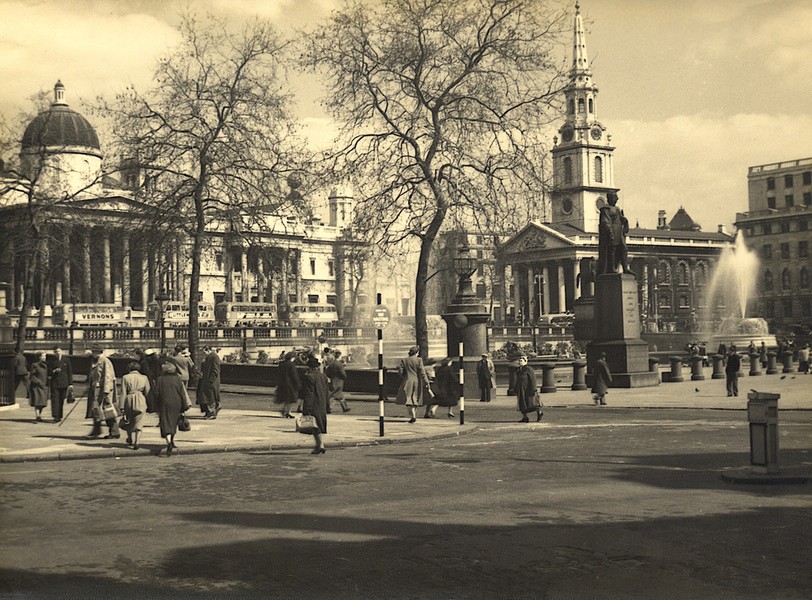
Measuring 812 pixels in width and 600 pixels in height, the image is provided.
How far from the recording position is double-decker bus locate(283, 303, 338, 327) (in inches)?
4242

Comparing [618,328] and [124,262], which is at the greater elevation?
[124,262]

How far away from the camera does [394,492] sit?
43.7ft

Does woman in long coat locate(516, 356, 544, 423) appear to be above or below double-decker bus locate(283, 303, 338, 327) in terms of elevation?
below

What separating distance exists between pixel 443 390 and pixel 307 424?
29.4 ft

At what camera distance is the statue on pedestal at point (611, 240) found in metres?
34.4

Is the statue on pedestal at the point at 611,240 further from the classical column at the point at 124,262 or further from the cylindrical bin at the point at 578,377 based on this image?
the classical column at the point at 124,262

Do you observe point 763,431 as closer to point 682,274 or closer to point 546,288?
point 546,288

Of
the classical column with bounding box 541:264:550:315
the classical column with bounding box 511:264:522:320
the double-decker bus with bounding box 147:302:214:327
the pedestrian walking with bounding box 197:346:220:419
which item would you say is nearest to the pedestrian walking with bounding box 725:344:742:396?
the pedestrian walking with bounding box 197:346:220:419

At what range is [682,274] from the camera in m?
144

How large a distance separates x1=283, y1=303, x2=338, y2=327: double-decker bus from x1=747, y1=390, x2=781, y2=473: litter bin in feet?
293

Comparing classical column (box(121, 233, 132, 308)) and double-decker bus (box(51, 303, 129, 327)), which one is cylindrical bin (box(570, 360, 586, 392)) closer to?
classical column (box(121, 233, 132, 308))

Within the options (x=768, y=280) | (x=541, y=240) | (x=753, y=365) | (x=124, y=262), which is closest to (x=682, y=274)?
(x=541, y=240)

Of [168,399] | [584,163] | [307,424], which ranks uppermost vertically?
[584,163]

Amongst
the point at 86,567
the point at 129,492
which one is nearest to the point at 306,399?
the point at 129,492
